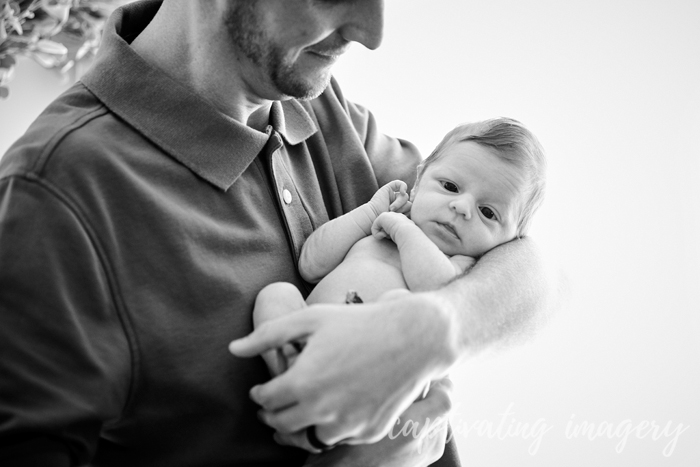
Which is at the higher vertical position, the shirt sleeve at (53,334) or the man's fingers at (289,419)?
the shirt sleeve at (53,334)

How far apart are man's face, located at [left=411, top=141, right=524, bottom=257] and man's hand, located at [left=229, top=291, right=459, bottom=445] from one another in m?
0.33

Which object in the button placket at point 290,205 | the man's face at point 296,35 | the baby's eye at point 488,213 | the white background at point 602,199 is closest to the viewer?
the man's face at point 296,35

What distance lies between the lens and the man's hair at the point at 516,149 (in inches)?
51.5

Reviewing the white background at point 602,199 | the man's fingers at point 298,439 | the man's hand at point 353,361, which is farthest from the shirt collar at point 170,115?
the white background at point 602,199

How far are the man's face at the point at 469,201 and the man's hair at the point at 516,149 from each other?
0.02 meters

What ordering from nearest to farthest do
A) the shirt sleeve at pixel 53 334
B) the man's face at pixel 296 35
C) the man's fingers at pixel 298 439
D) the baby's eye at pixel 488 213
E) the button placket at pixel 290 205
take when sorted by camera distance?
the shirt sleeve at pixel 53 334
the man's fingers at pixel 298 439
the man's face at pixel 296 35
the button placket at pixel 290 205
the baby's eye at pixel 488 213

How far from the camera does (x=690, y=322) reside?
7.25 ft

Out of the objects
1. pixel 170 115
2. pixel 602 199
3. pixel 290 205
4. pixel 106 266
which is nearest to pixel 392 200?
pixel 290 205

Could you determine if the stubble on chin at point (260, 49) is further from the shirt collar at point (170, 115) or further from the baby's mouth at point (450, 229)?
the baby's mouth at point (450, 229)

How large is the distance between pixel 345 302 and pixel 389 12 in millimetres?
1696

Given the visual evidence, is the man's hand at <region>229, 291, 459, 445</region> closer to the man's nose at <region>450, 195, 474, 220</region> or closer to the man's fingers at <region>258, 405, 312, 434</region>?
the man's fingers at <region>258, 405, 312, 434</region>

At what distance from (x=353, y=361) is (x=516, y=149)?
646 millimetres

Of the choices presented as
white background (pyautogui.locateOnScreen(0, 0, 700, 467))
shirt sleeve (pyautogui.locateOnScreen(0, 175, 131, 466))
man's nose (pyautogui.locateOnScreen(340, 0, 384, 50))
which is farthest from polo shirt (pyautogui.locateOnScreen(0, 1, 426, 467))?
white background (pyautogui.locateOnScreen(0, 0, 700, 467))

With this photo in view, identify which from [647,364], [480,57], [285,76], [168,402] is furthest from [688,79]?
[168,402]
